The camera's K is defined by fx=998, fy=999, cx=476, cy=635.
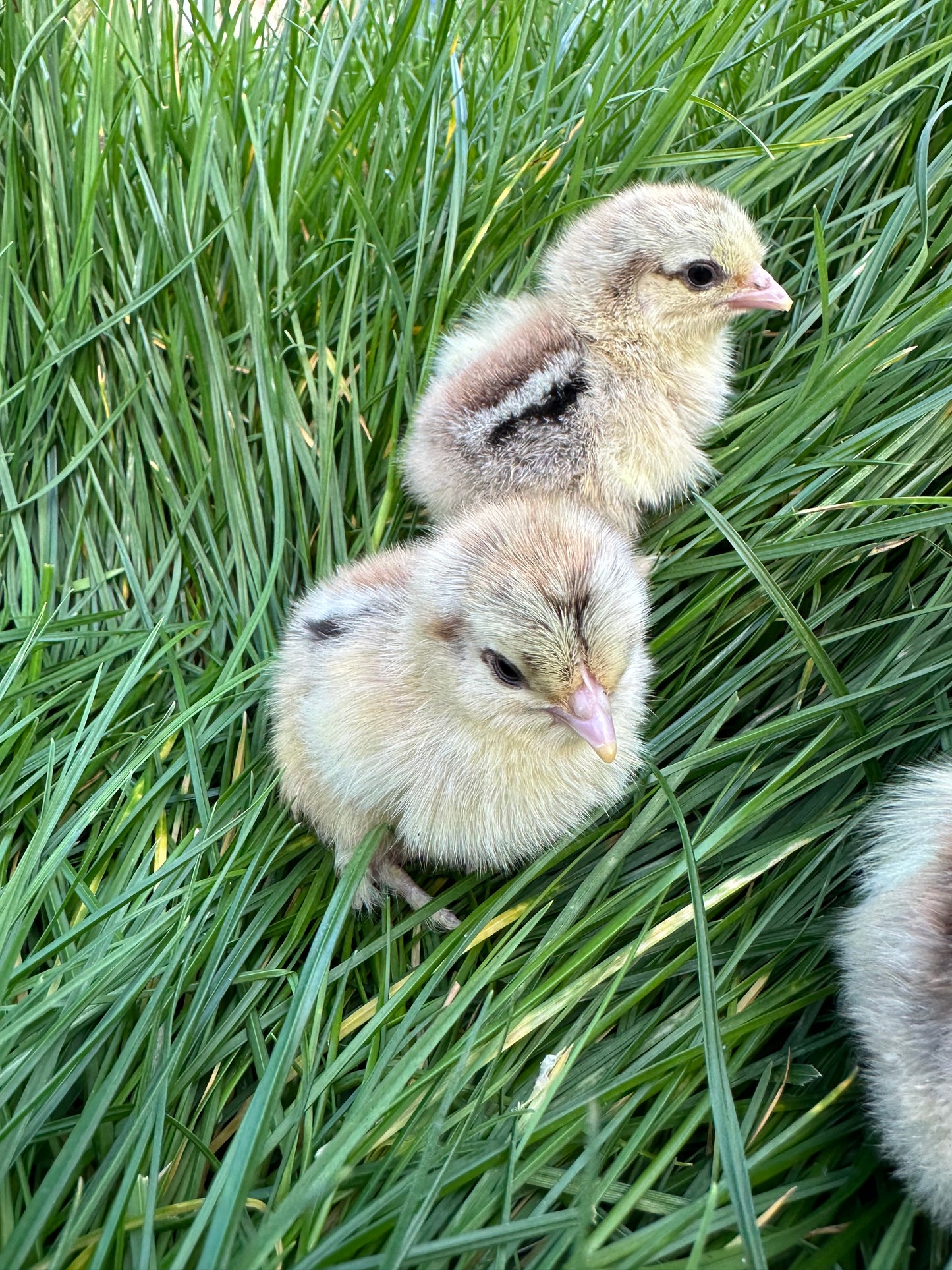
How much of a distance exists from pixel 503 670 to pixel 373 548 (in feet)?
2.24

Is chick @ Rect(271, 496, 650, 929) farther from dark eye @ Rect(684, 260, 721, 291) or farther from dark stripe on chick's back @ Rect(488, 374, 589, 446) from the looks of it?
dark eye @ Rect(684, 260, 721, 291)

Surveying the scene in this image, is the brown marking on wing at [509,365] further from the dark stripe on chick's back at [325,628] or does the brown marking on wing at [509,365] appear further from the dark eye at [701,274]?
the dark stripe on chick's back at [325,628]

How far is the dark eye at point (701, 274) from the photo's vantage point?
1983 millimetres

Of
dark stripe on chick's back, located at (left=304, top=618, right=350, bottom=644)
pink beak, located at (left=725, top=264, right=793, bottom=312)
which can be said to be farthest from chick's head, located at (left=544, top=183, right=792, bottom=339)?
dark stripe on chick's back, located at (left=304, top=618, right=350, bottom=644)

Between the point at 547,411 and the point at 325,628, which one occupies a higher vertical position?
the point at 547,411

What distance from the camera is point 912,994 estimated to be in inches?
51.2

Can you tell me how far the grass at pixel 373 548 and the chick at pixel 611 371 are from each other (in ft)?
0.44

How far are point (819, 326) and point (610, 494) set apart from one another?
2.21 ft

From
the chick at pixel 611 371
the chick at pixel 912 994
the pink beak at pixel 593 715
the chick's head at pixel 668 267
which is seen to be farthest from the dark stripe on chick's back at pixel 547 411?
the chick at pixel 912 994

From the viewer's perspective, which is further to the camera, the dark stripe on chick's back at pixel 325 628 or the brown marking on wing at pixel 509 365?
the brown marking on wing at pixel 509 365

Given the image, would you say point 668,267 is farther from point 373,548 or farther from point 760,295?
point 373,548

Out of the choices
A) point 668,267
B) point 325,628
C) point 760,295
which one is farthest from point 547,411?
point 325,628

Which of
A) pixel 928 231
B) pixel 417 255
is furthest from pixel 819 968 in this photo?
pixel 417 255

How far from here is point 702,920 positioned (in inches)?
55.4
